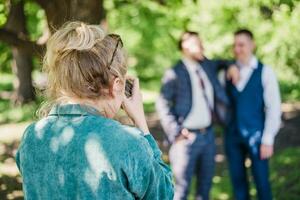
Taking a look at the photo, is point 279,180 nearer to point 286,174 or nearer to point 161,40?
point 286,174

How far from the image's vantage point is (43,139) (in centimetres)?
192

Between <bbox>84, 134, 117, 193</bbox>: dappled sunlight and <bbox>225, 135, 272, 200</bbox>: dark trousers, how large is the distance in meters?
4.06

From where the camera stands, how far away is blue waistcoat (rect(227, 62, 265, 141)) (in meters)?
5.57

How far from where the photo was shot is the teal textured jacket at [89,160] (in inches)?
72.5

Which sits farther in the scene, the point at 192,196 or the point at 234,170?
the point at 192,196

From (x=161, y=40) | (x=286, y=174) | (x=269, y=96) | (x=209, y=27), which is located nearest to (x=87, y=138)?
(x=269, y=96)

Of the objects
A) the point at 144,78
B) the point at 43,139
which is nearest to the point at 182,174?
the point at 43,139

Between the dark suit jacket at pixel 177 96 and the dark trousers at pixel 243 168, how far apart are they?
532 mm

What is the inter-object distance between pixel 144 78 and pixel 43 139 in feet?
68.9

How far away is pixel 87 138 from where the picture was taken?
1849mm

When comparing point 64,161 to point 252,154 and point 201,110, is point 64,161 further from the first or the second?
point 252,154

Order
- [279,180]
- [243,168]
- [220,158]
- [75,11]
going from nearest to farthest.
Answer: [75,11] < [243,168] < [279,180] < [220,158]

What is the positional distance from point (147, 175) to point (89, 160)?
0.19m

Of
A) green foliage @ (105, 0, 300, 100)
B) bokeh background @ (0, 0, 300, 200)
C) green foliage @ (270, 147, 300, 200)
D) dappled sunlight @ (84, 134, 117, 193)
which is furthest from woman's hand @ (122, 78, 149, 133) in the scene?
green foliage @ (270, 147, 300, 200)
